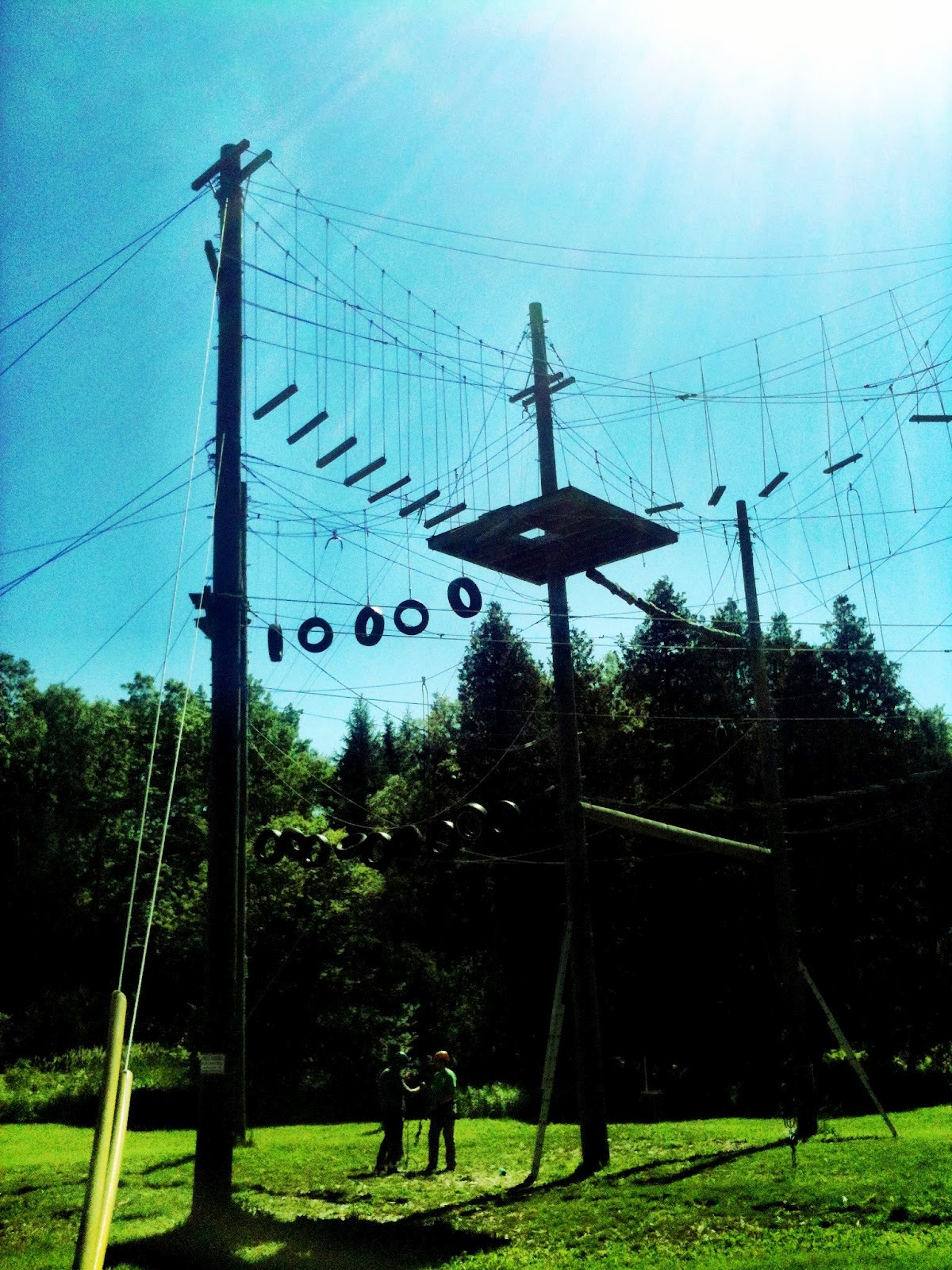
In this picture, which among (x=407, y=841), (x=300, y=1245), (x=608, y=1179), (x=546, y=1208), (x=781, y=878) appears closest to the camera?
(x=300, y=1245)

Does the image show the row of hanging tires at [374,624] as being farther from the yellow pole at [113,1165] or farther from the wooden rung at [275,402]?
the yellow pole at [113,1165]

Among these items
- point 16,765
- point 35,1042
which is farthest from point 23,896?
point 35,1042

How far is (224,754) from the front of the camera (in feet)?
43.9

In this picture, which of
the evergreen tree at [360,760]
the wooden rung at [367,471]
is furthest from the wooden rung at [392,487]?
the evergreen tree at [360,760]

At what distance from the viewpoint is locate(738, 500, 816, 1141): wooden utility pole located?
732 inches

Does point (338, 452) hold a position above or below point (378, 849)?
above

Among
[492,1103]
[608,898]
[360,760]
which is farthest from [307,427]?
[360,760]

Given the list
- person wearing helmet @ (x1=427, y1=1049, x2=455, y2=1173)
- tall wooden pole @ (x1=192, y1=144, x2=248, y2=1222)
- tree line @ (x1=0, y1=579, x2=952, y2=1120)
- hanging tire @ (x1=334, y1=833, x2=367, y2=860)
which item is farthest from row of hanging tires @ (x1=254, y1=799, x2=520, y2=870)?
tree line @ (x1=0, y1=579, x2=952, y2=1120)

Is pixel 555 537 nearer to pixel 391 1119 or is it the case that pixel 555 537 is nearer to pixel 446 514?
pixel 446 514

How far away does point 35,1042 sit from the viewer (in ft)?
143

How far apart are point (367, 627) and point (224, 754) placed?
3.06m

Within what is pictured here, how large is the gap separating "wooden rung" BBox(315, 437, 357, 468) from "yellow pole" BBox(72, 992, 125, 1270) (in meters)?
11.5

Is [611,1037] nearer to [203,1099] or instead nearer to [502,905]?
[502,905]

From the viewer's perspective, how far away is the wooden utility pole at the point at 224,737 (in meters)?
12.1
